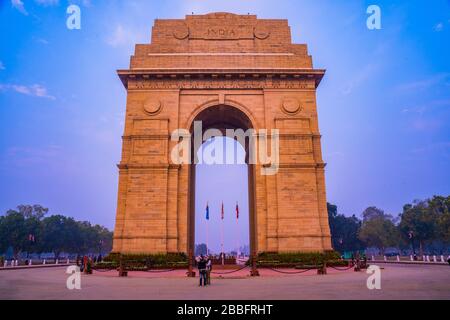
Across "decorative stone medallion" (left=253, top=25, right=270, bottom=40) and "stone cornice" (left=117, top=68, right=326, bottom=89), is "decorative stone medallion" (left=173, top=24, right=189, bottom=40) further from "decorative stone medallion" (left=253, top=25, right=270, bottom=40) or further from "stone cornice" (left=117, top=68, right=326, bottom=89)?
"decorative stone medallion" (left=253, top=25, right=270, bottom=40)

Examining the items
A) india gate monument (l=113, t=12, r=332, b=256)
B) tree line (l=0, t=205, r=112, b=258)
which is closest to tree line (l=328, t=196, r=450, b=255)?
india gate monument (l=113, t=12, r=332, b=256)

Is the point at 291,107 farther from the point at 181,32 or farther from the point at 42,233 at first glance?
the point at 42,233

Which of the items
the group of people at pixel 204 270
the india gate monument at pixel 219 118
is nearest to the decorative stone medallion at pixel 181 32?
the india gate monument at pixel 219 118

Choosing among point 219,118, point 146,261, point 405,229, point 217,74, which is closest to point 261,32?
point 217,74

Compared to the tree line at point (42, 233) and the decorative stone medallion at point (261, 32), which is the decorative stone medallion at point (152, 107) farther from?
the tree line at point (42, 233)
